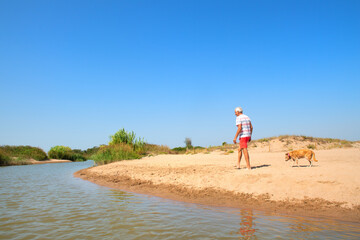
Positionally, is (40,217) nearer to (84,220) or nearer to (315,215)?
(84,220)

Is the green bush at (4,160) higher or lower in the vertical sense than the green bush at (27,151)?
lower

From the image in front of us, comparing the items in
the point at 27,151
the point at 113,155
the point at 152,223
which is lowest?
the point at 152,223

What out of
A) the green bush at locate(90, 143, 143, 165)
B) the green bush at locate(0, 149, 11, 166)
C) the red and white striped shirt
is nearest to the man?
the red and white striped shirt

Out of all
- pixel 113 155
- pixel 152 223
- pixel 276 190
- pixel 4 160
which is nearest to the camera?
pixel 152 223

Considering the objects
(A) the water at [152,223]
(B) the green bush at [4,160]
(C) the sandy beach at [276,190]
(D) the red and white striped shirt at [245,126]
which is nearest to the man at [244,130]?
(D) the red and white striped shirt at [245,126]

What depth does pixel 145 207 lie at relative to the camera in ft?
20.3

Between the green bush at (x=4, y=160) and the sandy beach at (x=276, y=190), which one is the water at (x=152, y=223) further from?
the green bush at (x=4, y=160)

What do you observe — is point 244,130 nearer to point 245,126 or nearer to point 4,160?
point 245,126

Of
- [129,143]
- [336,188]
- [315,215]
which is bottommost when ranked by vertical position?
[315,215]

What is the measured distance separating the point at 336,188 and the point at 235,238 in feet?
11.7

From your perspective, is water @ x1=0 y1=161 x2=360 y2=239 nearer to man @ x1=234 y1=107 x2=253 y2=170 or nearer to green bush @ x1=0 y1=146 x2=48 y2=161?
man @ x1=234 y1=107 x2=253 y2=170

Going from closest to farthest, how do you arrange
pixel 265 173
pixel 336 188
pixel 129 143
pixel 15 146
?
1. pixel 336 188
2. pixel 265 173
3. pixel 129 143
4. pixel 15 146

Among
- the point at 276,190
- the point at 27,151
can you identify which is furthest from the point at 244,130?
the point at 27,151

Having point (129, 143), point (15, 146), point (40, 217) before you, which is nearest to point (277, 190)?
point (40, 217)
